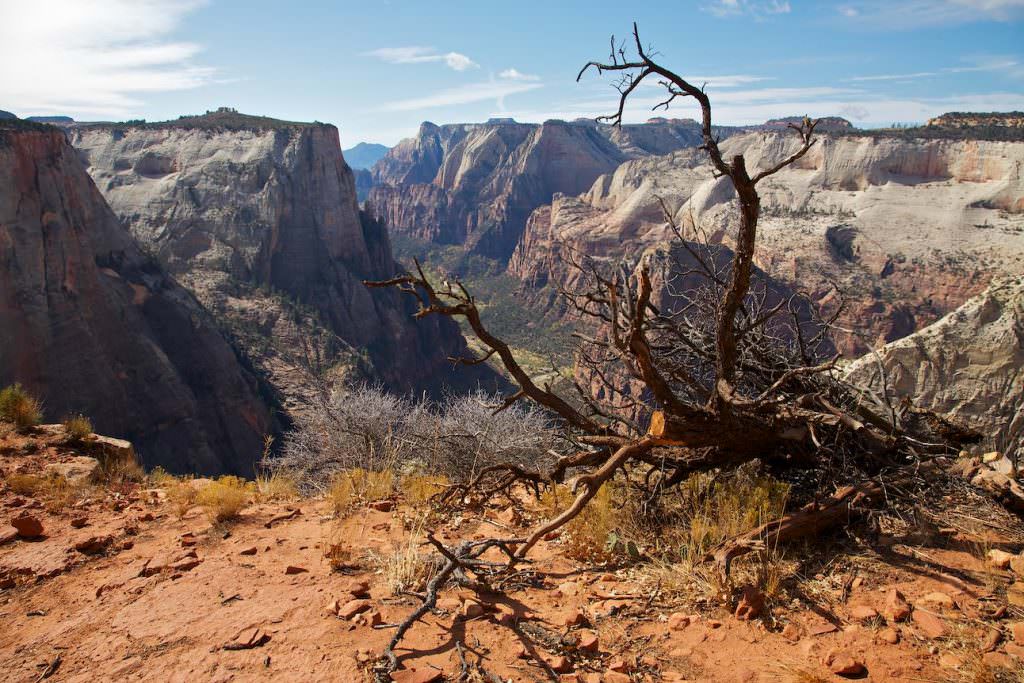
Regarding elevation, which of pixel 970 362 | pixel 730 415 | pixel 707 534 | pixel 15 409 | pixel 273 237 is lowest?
pixel 970 362

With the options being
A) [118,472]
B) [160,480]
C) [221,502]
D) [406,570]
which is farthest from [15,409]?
[406,570]

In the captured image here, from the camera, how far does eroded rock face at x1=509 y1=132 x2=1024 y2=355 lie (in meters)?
44.8

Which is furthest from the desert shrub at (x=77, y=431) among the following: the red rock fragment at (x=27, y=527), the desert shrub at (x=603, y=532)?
the desert shrub at (x=603, y=532)

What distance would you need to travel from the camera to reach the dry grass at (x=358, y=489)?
543 centimetres

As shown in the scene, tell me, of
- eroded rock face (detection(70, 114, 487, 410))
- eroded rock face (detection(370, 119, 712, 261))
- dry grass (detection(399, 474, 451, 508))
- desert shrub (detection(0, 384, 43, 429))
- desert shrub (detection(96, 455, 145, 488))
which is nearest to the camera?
dry grass (detection(399, 474, 451, 508))

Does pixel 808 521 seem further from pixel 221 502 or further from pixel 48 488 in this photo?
pixel 48 488

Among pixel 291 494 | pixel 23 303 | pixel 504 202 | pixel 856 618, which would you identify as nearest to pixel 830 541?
pixel 856 618

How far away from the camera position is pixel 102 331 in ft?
89.5

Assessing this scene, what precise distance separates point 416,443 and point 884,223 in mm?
58767

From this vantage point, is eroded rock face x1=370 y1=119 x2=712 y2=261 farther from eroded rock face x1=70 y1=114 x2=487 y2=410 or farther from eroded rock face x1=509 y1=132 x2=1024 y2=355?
eroded rock face x1=70 y1=114 x2=487 y2=410

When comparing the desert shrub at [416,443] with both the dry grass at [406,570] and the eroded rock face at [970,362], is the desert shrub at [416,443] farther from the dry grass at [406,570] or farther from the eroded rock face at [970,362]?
the eroded rock face at [970,362]

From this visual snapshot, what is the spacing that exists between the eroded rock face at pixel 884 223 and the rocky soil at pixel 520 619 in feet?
124

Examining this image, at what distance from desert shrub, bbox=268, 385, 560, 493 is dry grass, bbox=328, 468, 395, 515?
0.21 m

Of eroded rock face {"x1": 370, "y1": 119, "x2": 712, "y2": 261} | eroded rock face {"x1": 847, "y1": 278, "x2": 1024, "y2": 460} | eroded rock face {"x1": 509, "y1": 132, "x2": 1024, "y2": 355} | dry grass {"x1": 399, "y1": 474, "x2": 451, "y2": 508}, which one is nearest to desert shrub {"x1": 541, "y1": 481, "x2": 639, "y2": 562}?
dry grass {"x1": 399, "y1": 474, "x2": 451, "y2": 508}
